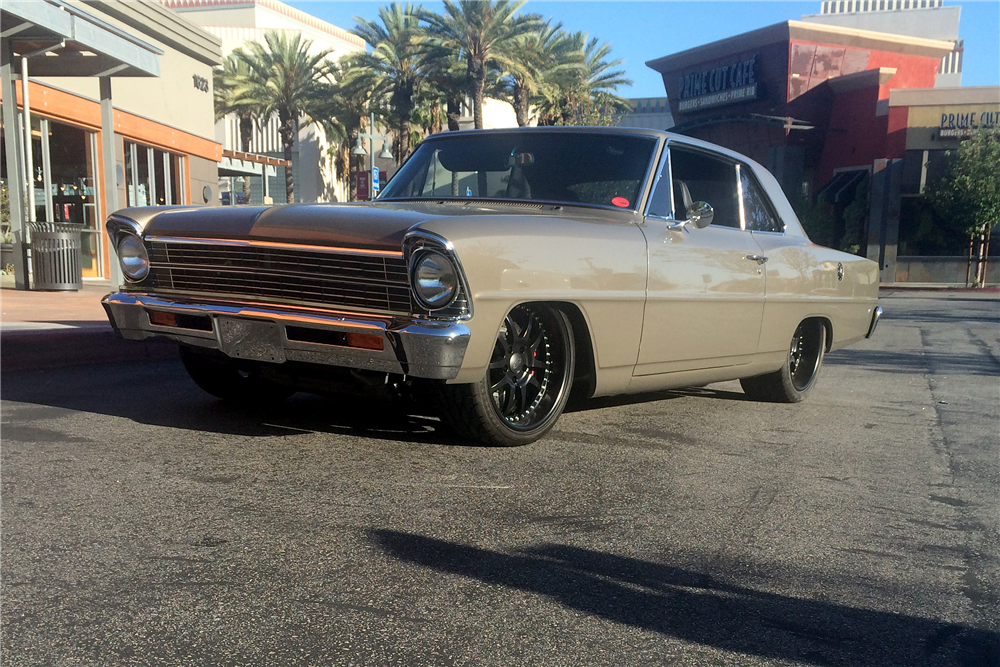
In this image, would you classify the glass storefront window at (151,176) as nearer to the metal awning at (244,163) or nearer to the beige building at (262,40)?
the metal awning at (244,163)

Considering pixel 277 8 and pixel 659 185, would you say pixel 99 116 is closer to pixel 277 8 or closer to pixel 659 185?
pixel 659 185

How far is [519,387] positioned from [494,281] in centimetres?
69

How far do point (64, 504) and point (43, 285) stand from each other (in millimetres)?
11415

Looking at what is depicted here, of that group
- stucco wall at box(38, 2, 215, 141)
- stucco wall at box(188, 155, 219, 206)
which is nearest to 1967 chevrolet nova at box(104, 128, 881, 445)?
stucco wall at box(38, 2, 215, 141)

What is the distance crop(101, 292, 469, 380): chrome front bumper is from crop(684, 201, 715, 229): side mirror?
1774 millimetres

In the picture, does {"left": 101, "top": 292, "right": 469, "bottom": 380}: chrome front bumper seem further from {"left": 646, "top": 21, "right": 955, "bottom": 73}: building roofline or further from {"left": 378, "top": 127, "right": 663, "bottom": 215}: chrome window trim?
{"left": 646, "top": 21, "right": 955, "bottom": 73}: building roofline

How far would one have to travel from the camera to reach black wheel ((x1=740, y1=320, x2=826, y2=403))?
19.8 feet

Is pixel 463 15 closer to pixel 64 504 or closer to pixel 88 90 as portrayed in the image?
pixel 88 90

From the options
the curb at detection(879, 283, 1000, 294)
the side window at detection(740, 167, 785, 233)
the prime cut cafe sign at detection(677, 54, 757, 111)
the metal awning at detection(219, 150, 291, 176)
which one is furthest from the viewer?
the prime cut cafe sign at detection(677, 54, 757, 111)

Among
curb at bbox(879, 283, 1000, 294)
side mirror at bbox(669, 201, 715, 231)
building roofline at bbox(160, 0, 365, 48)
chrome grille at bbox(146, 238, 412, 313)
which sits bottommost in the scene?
curb at bbox(879, 283, 1000, 294)

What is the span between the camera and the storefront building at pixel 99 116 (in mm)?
13055

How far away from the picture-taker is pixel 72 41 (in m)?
13.3

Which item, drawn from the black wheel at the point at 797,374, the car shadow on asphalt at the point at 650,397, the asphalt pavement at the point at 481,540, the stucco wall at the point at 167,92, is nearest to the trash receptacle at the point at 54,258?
the stucco wall at the point at 167,92

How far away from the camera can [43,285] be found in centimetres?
1345
